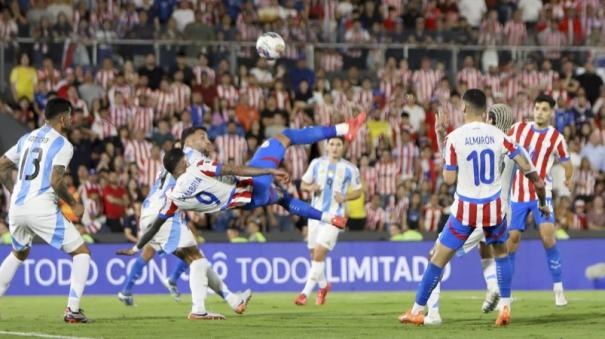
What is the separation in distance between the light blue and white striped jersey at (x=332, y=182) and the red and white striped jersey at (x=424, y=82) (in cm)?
932

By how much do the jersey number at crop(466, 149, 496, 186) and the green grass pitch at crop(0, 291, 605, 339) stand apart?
146cm

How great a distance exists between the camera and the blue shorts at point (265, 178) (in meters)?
15.2

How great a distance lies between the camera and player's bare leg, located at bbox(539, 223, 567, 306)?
57.1 feet

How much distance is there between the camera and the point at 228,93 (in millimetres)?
27625

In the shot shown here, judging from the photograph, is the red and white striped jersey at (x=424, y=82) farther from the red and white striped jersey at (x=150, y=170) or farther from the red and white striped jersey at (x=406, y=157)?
the red and white striped jersey at (x=150, y=170)

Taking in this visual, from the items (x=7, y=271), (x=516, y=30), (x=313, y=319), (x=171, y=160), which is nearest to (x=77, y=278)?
(x=7, y=271)

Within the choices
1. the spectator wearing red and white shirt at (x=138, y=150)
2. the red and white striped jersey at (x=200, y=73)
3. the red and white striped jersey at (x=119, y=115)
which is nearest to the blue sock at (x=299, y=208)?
the spectator wearing red and white shirt at (x=138, y=150)

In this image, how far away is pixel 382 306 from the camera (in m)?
18.1

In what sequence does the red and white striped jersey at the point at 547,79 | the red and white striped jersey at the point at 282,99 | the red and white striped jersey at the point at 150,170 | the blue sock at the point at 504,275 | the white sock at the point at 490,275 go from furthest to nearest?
the red and white striped jersey at the point at 547,79 → the red and white striped jersey at the point at 282,99 → the red and white striped jersey at the point at 150,170 → the white sock at the point at 490,275 → the blue sock at the point at 504,275

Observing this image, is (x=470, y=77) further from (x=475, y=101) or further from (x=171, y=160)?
(x=475, y=101)

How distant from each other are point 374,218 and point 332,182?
250 inches

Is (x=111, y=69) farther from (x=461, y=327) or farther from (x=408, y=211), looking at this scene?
(x=461, y=327)

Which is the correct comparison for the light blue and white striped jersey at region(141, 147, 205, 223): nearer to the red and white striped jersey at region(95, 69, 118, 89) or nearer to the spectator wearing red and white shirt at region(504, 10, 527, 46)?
the red and white striped jersey at region(95, 69, 118, 89)

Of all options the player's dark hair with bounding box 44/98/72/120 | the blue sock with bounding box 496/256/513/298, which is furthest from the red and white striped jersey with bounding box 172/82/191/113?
the blue sock with bounding box 496/256/513/298
